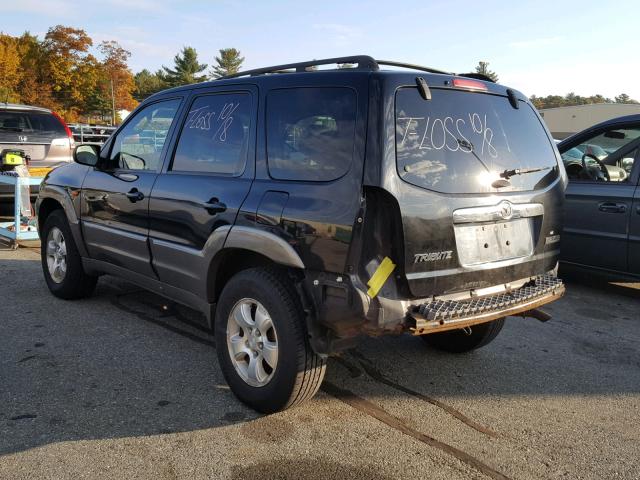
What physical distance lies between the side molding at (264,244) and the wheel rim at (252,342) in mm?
308

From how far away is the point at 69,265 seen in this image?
5156 mm

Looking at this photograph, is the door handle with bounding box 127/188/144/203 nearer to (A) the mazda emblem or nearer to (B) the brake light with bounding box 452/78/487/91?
(B) the brake light with bounding box 452/78/487/91

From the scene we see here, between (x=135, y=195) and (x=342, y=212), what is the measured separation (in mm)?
2094

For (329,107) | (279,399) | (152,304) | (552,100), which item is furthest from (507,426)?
(552,100)

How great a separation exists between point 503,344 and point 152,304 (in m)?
3.16

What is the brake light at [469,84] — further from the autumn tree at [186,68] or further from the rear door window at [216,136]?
the autumn tree at [186,68]

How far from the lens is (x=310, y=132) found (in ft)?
10.1

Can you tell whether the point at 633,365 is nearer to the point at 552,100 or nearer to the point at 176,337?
the point at 176,337

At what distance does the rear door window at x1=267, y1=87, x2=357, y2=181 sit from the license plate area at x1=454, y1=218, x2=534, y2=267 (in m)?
0.74

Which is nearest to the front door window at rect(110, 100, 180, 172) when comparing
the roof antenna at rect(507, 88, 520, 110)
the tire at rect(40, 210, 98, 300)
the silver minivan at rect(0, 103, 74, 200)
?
the tire at rect(40, 210, 98, 300)

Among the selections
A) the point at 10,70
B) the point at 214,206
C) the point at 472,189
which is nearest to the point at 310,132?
the point at 214,206

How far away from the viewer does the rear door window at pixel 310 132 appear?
2877mm

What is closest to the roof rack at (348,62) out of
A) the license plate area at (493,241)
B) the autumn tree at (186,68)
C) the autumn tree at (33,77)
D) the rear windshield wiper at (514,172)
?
the rear windshield wiper at (514,172)

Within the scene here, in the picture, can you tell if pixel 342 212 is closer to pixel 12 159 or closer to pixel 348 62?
pixel 348 62
